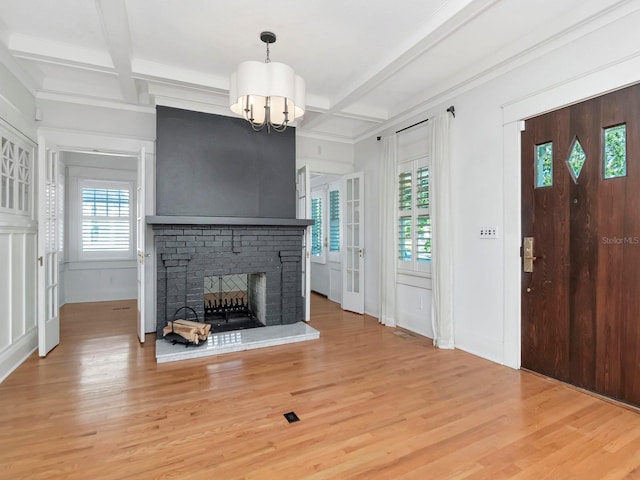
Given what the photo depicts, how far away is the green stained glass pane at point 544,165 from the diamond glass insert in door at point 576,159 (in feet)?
0.53

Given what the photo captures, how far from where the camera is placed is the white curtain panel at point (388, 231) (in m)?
4.79

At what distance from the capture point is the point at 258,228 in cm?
458

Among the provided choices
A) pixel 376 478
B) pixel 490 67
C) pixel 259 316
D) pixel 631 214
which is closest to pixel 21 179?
pixel 259 316

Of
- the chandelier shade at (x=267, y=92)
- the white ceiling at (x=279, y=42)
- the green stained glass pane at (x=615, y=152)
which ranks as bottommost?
the green stained glass pane at (x=615, y=152)

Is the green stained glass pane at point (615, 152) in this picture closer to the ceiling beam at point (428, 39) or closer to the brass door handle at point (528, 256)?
the brass door handle at point (528, 256)

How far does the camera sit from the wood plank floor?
190 centimetres

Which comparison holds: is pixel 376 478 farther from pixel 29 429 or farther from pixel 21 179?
pixel 21 179

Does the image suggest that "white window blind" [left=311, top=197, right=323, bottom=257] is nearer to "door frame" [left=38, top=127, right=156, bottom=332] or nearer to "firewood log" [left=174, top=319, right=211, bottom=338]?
"door frame" [left=38, top=127, right=156, bottom=332]

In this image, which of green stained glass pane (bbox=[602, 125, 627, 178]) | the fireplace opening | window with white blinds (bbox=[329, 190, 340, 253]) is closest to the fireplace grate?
the fireplace opening

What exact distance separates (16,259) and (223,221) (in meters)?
2.07

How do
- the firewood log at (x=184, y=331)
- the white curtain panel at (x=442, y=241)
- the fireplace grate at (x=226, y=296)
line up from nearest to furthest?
the firewood log at (x=184, y=331) → the white curtain panel at (x=442, y=241) → the fireplace grate at (x=226, y=296)

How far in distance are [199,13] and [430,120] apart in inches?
107

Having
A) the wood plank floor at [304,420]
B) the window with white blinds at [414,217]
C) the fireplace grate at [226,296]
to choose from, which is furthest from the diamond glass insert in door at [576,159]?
the fireplace grate at [226,296]

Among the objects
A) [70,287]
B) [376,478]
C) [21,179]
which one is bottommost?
[376,478]
